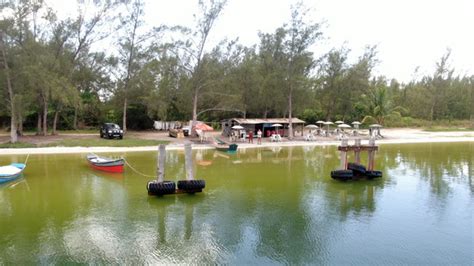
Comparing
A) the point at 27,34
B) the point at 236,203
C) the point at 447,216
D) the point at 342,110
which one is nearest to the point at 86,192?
the point at 236,203

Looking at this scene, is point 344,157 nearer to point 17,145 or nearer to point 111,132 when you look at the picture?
point 111,132

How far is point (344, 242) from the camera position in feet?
37.9

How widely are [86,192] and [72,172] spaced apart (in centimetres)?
585

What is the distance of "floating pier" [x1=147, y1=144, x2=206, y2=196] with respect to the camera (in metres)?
16.4

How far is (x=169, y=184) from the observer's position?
16.5m

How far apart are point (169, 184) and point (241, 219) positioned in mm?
4362

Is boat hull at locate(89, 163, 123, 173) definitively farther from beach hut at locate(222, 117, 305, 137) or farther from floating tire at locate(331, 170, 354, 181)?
beach hut at locate(222, 117, 305, 137)

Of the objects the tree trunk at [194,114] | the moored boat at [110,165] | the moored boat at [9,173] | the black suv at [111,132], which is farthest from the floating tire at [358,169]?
the black suv at [111,132]

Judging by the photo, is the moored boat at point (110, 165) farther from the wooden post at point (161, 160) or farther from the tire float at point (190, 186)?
the tire float at point (190, 186)

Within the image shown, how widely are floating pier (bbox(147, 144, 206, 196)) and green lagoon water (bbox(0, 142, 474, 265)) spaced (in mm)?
358

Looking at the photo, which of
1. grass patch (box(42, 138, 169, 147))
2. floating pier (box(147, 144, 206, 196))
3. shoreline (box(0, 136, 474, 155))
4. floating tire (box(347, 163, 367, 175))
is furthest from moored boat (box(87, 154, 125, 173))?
floating tire (box(347, 163, 367, 175))

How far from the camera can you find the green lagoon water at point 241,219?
1058 centimetres

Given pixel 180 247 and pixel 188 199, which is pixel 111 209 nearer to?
pixel 188 199

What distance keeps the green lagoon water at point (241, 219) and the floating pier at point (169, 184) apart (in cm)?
36
